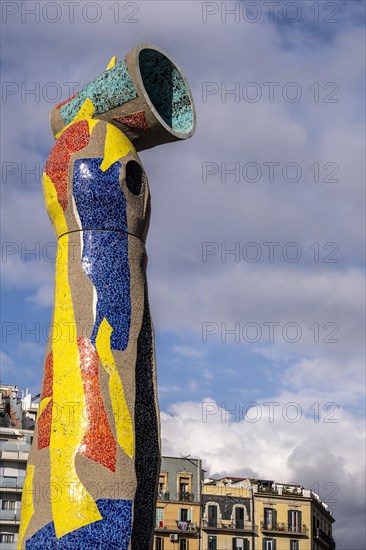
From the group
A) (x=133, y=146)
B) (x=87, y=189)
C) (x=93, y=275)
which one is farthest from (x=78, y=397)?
(x=133, y=146)

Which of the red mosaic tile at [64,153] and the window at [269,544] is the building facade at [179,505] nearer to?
the window at [269,544]

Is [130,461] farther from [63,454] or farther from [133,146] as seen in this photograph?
[133,146]

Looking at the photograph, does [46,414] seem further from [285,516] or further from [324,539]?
[324,539]

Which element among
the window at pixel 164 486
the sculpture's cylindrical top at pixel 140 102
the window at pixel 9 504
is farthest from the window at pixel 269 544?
the sculpture's cylindrical top at pixel 140 102

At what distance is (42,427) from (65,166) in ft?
11.3

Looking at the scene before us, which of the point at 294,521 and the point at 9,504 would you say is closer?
the point at 9,504

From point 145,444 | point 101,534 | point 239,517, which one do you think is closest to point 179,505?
point 239,517

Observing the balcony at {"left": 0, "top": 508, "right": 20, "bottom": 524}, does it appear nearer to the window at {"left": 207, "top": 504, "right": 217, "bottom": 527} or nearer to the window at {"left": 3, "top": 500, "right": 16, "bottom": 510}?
the window at {"left": 3, "top": 500, "right": 16, "bottom": 510}

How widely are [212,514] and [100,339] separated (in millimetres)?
27566

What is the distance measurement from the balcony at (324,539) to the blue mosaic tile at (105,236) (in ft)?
101

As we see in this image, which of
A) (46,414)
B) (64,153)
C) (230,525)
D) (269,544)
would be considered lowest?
(46,414)

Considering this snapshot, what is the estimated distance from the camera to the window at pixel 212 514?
39438 millimetres

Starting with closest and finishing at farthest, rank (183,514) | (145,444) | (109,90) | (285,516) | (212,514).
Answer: (145,444) → (109,90) → (183,514) → (212,514) → (285,516)

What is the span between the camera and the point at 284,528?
135ft
